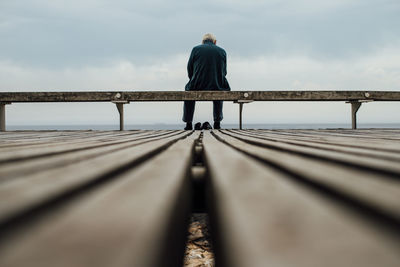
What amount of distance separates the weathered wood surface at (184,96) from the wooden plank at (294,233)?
3163mm

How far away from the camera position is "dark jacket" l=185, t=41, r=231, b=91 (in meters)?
4.50

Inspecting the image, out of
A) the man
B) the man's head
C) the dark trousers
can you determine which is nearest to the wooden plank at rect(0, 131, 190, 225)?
the dark trousers

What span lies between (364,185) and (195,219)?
115 centimetres

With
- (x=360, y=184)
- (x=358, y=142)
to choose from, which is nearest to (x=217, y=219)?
(x=360, y=184)

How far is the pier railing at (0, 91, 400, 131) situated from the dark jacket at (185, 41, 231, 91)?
105 cm

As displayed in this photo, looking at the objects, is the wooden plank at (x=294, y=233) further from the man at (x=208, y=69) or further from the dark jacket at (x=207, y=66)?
the dark jacket at (x=207, y=66)

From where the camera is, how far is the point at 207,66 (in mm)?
4500

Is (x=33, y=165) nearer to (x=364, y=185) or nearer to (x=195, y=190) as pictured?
(x=195, y=190)

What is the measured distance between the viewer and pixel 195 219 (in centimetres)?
145

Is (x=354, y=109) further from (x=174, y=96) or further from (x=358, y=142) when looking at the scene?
(x=358, y=142)

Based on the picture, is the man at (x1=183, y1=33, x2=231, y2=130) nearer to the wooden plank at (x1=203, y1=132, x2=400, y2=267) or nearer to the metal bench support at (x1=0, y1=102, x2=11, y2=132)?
the metal bench support at (x1=0, y1=102, x2=11, y2=132)

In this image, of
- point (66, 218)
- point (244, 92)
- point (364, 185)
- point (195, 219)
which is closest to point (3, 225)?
point (66, 218)

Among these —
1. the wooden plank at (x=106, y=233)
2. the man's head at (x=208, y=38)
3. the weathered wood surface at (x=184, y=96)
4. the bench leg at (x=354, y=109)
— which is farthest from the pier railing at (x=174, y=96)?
the wooden plank at (x=106, y=233)

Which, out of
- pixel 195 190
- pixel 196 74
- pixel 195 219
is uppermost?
pixel 196 74
